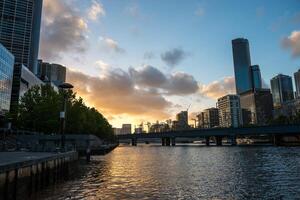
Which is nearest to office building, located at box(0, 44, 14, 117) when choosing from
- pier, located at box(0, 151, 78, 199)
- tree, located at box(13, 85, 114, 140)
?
tree, located at box(13, 85, 114, 140)

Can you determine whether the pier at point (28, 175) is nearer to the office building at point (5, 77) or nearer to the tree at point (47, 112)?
the tree at point (47, 112)

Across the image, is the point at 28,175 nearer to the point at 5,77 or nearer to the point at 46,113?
the point at 46,113

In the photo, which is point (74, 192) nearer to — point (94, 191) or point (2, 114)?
point (94, 191)

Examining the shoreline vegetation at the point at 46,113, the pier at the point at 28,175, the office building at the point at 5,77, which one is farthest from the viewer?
the office building at the point at 5,77

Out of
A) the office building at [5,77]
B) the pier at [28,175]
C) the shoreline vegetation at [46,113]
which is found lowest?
the pier at [28,175]

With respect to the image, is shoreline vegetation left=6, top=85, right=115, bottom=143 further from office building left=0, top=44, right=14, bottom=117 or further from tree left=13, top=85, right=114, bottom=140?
office building left=0, top=44, right=14, bottom=117

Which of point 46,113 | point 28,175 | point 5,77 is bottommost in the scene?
point 28,175

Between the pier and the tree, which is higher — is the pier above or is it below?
below

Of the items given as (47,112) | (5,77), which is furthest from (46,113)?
(5,77)

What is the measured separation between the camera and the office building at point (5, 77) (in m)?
115

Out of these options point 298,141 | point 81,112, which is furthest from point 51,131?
point 298,141

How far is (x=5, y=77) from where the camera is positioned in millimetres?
118625

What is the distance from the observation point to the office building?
115250 millimetres

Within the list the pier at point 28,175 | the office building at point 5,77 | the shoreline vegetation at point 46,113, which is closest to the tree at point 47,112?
the shoreline vegetation at point 46,113
